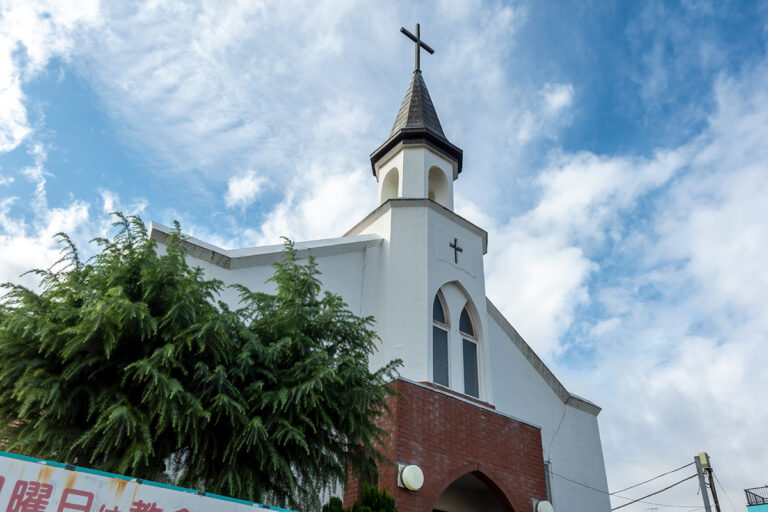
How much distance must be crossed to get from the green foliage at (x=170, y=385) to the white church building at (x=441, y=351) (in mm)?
2709

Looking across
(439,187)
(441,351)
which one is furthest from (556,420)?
(439,187)

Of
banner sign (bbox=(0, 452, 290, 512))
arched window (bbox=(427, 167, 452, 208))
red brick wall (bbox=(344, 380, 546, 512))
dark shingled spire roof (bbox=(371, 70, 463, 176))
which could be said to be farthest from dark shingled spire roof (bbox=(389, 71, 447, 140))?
banner sign (bbox=(0, 452, 290, 512))

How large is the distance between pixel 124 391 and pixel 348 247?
7421mm

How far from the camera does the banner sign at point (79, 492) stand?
14.5 ft

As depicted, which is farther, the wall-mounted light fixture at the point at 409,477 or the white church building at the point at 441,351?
the white church building at the point at 441,351

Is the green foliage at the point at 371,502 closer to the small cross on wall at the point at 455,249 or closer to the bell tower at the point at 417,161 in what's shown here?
the small cross on wall at the point at 455,249

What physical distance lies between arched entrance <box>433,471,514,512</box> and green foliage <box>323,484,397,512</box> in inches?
149

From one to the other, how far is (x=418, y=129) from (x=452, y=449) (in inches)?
330

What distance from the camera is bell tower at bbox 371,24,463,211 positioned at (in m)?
15.6

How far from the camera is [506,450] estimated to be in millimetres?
11648

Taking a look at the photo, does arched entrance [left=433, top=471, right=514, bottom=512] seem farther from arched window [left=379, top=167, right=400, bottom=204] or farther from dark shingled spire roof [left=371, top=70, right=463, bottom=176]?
dark shingled spire roof [left=371, top=70, right=463, bottom=176]

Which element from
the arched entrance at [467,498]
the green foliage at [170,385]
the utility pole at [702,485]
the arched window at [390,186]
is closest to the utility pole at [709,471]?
the utility pole at [702,485]

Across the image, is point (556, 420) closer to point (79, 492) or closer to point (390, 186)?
point (390, 186)

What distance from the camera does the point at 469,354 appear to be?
1380 centimetres
